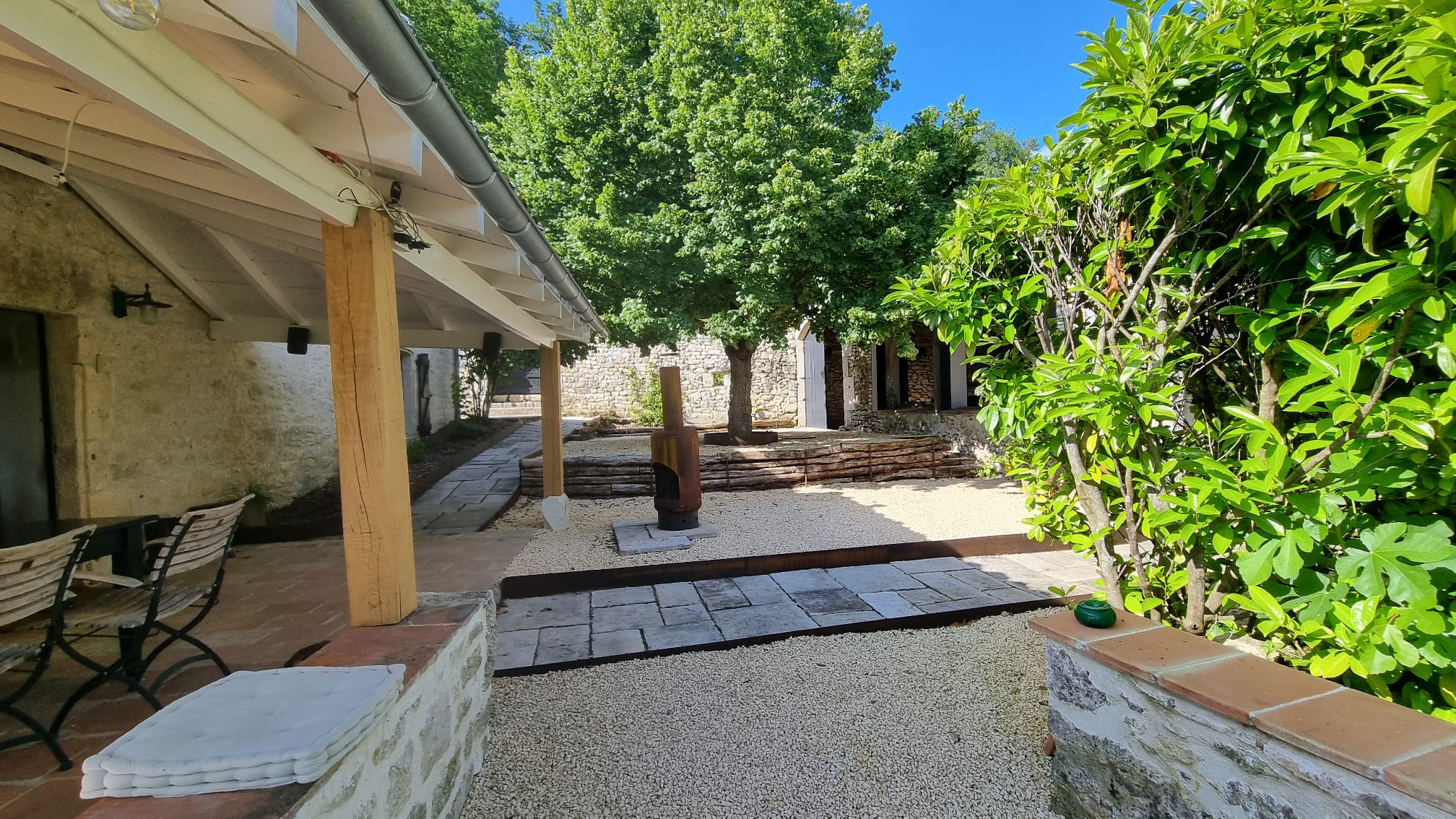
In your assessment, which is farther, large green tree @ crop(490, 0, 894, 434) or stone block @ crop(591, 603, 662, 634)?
large green tree @ crop(490, 0, 894, 434)

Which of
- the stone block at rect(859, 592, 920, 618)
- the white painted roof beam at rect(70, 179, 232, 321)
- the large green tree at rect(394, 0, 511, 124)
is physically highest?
the large green tree at rect(394, 0, 511, 124)

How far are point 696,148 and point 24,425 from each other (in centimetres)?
683

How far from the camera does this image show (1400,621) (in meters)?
1.18

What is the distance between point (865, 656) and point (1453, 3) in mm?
2896

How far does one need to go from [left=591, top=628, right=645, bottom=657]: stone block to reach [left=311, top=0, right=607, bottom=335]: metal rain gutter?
2.15 metres

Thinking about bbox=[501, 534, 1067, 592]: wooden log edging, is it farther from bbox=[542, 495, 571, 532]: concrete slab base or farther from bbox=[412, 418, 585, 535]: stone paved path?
bbox=[412, 418, 585, 535]: stone paved path

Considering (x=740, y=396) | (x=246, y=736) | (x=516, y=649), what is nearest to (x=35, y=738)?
(x=246, y=736)

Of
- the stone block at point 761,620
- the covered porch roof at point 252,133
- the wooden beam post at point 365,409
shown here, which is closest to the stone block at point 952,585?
the stone block at point 761,620

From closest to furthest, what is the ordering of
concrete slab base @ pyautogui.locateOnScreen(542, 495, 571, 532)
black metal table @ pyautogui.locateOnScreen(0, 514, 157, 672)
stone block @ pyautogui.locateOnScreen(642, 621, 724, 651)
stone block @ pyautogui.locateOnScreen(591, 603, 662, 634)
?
1. black metal table @ pyautogui.locateOnScreen(0, 514, 157, 672)
2. stone block @ pyautogui.locateOnScreen(642, 621, 724, 651)
3. stone block @ pyautogui.locateOnScreen(591, 603, 662, 634)
4. concrete slab base @ pyautogui.locateOnScreen(542, 495, 571, 532)

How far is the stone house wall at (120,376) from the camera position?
3574 mm

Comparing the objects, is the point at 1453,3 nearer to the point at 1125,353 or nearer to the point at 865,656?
the point at 1125,353

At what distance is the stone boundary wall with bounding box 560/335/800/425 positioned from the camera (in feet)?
50.4

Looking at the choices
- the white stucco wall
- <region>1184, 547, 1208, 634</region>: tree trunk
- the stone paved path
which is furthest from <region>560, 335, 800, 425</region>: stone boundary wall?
<region>1184, 547, 1208, 634</region>: tree trunk

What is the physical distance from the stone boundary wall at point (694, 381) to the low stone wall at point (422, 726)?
12392mm
